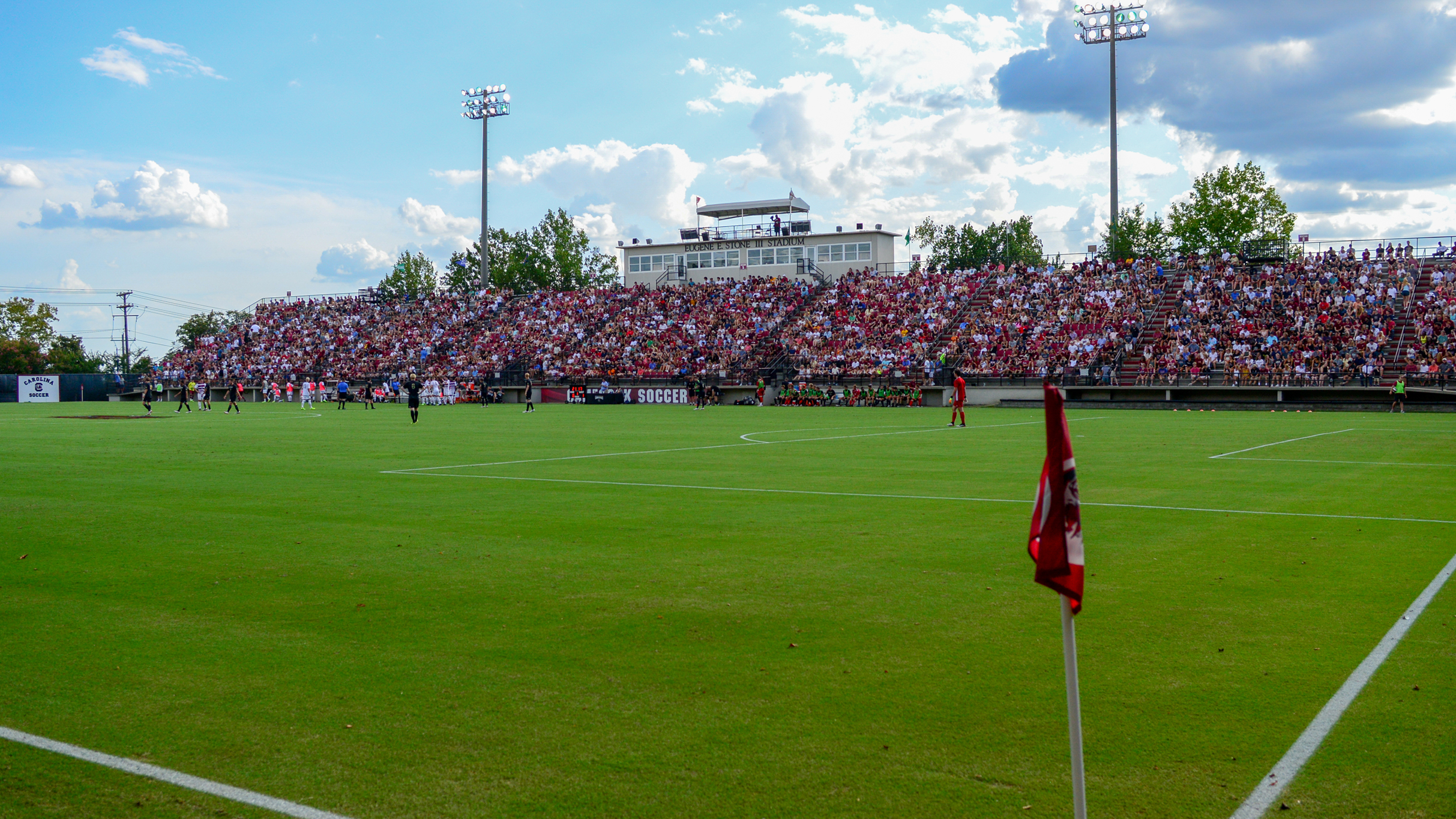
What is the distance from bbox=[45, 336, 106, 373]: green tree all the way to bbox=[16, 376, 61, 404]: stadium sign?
25644 millimetres

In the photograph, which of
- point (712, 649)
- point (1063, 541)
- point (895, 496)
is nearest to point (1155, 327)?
point (895, 496)

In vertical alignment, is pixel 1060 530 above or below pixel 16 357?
below

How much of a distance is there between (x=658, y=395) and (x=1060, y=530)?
2254 inches

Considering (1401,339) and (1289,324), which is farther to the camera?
(1289,324)

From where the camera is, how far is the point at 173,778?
4.53 meters

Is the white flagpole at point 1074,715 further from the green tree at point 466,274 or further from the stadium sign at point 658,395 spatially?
the green tree at point 466,274

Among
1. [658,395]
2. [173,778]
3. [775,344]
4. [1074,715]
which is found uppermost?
[775,344]

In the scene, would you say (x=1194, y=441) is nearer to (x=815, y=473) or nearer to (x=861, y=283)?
(x=815, y=473)

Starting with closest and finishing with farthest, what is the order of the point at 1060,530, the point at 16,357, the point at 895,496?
the point at 1060,530
the point at 895,496
the point at 16,357

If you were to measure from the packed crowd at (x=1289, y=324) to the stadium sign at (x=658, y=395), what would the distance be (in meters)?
24.3

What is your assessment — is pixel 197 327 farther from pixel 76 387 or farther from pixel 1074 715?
pixel 1074 715

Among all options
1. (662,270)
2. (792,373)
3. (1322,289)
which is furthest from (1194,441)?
(662,270)

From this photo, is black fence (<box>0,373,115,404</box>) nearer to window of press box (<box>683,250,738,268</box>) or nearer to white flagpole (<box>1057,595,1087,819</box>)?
window of press box (<box>683,250,738,268</box>)

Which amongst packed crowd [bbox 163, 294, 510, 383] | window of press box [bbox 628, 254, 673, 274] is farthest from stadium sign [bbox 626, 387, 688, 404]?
window of press box [bbox 628, 254, 673, 274]
